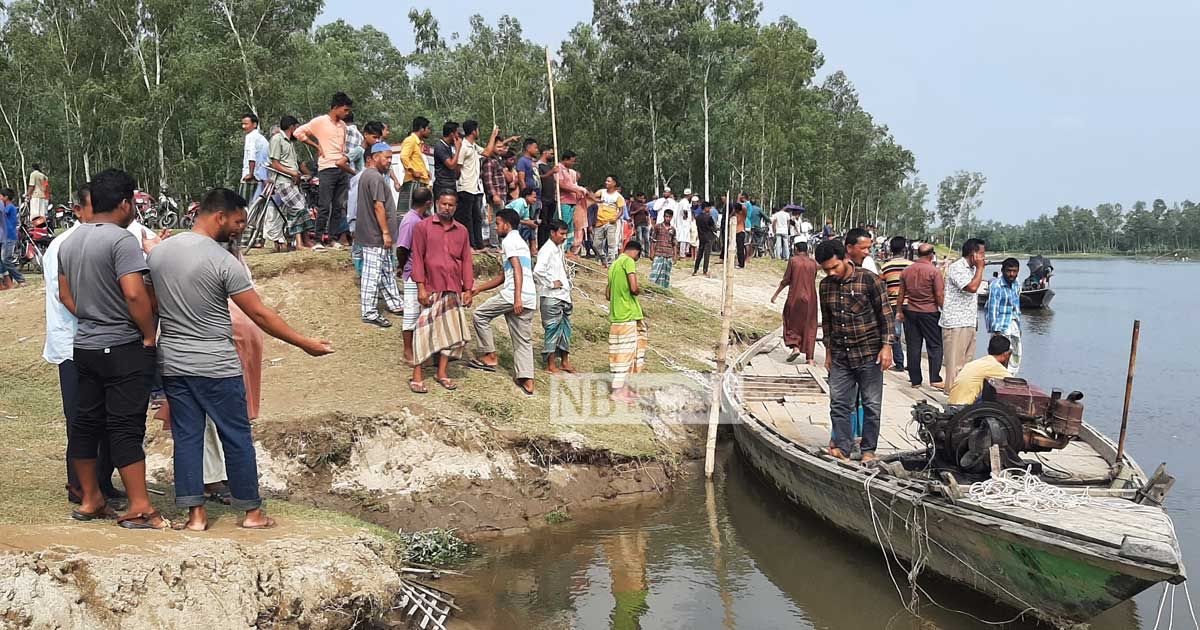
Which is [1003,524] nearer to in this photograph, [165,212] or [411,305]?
[411,305]

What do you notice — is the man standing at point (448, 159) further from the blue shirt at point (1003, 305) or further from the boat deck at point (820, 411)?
the blue shirt at point (1003, 305)

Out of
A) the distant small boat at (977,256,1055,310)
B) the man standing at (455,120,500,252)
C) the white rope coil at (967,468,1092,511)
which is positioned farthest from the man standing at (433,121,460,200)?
the distant small boat at (977,256,1055,310)

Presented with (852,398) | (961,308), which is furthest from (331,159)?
(961,308)

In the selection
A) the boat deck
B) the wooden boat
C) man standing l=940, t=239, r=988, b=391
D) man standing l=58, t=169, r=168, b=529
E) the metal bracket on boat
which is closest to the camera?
man standing l=58, t=169, r=168, b=529

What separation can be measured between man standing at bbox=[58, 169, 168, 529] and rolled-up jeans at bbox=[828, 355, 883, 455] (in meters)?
4.79

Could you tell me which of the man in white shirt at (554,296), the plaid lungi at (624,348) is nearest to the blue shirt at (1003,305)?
the plaid lungi at (624,348)

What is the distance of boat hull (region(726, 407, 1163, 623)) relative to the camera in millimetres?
4590

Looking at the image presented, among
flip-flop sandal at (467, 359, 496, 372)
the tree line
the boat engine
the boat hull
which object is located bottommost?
the boat hull

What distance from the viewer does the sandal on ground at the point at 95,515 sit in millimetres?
4531

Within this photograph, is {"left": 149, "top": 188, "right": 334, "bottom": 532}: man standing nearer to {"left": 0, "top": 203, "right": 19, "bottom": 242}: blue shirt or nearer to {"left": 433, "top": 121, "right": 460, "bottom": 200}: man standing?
{"left": 433, "top": 121, "right": 460, "bottom": 200}: man standing

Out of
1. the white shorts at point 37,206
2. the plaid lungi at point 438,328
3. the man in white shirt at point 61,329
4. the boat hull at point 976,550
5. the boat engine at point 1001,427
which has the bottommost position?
the boat hull at point 976,550

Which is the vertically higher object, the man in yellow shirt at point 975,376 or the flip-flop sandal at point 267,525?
the man in yellow shirt at point 975,376

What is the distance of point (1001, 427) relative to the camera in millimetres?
5500

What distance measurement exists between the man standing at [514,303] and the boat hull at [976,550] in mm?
2676
